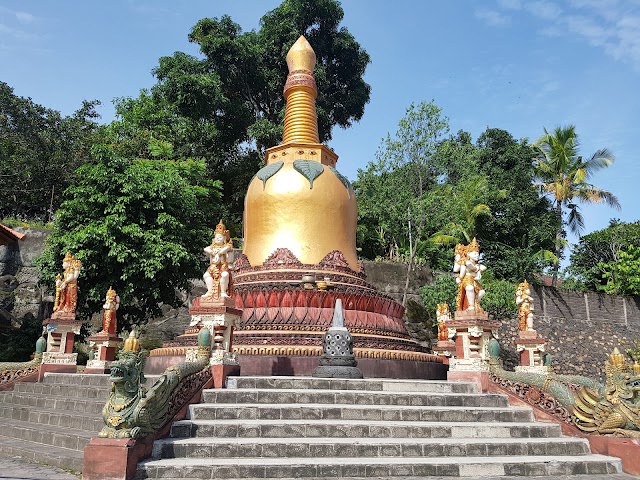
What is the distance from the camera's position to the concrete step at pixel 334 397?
836 centimetres

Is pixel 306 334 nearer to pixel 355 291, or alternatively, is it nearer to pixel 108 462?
pixel 355 291

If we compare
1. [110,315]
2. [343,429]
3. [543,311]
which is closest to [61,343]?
[110,315]

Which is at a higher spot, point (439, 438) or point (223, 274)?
point (223, 274)

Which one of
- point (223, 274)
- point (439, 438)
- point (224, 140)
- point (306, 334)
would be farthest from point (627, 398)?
point (224, 140)

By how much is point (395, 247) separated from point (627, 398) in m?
24.4

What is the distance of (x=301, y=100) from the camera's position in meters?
18.3

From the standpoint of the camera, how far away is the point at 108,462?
241 inches

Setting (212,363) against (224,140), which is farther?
(224,140)

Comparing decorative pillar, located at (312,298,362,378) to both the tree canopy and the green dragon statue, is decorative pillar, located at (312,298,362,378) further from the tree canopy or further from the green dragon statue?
the tree canopy

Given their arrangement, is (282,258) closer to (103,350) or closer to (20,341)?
(103,350)

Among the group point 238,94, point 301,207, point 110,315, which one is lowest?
point 110,315

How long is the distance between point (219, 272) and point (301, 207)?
234 inches

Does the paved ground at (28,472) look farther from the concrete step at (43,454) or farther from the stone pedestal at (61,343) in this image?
the stone pedestal at (61,343)

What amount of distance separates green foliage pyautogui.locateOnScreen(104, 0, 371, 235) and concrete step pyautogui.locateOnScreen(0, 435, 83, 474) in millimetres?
20761
